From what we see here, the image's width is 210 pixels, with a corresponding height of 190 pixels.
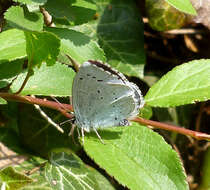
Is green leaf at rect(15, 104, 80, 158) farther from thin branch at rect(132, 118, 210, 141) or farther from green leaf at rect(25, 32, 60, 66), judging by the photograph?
green leaf at rect(25, 32, 60, 66)

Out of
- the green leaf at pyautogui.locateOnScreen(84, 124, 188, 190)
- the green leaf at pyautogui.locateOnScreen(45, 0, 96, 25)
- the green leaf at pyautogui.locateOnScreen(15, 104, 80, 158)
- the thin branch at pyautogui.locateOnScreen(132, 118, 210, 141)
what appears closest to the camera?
the green leaf at pyautogui.locateOnScreen(84, 124, 188, 190)

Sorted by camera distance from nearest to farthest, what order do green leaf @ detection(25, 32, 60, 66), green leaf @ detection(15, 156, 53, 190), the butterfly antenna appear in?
green leaf @ detection(25, 32, 60, 66) → green leaf @ detection(15, 156, 53, 190) → the butterfly antenna

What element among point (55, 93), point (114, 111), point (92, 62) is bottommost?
point (114, 111)

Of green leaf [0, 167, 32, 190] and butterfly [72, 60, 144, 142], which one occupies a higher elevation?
butterfly [72, 60, 144, 142]

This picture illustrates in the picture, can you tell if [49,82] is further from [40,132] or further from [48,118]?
[40,132]

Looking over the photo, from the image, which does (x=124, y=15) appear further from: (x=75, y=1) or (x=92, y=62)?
(x=92, y=62)

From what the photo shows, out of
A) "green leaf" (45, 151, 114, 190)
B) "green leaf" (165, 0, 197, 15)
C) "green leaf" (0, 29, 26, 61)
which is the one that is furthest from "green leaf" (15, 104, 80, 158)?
"green leaf" (165, 0, 197, 15)

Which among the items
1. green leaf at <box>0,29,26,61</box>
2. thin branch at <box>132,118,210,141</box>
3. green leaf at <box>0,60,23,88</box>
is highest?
green leaf at <box>0,29,26,61</box>

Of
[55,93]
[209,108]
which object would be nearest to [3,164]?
[55,93]
